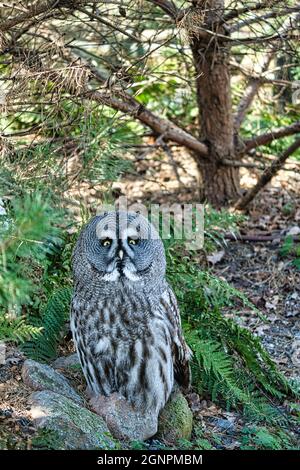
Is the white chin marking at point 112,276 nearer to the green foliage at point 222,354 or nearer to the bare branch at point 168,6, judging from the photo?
the green foliage at point 222,354

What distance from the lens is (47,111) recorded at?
18.1 feet

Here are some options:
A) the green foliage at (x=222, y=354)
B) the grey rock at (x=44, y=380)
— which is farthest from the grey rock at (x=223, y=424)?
the grey rock at (x=44, y=380)

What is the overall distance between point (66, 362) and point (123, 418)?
0.85 m

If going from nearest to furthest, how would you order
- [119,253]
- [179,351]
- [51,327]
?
1. [119,253]
2. [179,351]
3. [51,327]

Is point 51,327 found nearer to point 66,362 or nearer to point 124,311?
point 66,362

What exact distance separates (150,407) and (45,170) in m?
1.87

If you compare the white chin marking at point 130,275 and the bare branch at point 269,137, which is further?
the bare branch at point 269,137

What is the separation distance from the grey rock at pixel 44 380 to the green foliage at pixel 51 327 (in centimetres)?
46

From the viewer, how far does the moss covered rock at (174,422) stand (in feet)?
15.5

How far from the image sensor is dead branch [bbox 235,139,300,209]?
7082mm

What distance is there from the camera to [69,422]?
404 cm

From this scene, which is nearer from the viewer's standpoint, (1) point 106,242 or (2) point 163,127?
(1) point 106,242

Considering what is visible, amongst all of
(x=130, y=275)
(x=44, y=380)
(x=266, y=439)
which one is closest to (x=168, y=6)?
(x=130, y=275)

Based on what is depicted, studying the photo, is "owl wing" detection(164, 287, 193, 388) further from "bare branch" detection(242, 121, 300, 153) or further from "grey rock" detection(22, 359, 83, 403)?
"bare branch" detection(242, 121, 300, 153)
